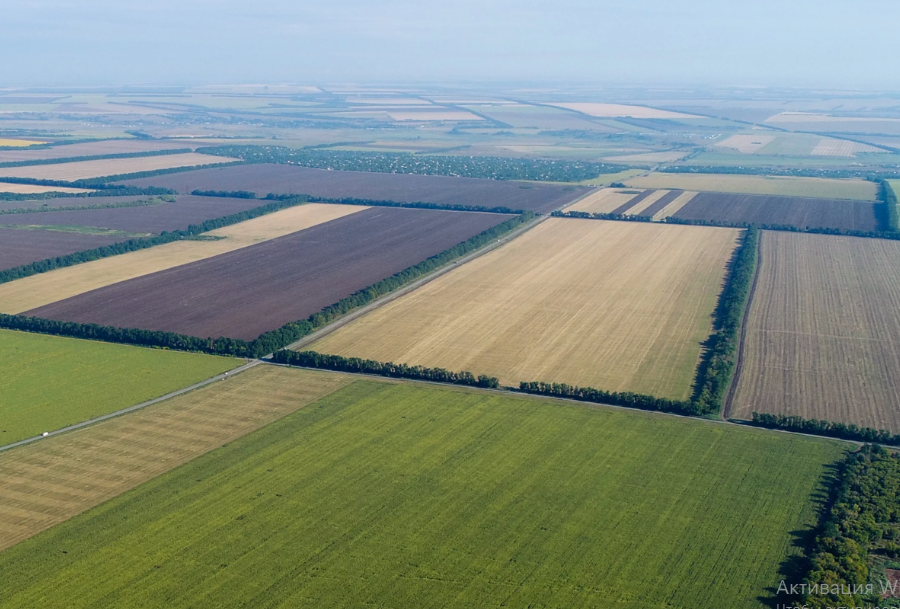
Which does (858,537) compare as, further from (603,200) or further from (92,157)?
(92,157)

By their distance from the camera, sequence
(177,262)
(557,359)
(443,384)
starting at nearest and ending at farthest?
(443,384), (557,359), (177,262)

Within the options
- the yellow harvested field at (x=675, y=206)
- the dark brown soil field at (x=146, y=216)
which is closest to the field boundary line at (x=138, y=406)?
the dark brown soil field at (x=146, y=216)

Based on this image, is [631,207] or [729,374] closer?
[729,374]

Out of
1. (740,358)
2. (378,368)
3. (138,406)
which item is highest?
(740,358)

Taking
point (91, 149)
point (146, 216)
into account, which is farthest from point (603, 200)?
point (91, 149)

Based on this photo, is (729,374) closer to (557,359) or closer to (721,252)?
(557,359)

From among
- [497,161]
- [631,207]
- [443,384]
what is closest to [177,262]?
[443,384]

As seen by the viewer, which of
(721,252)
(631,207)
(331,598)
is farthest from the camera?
(631,207)
